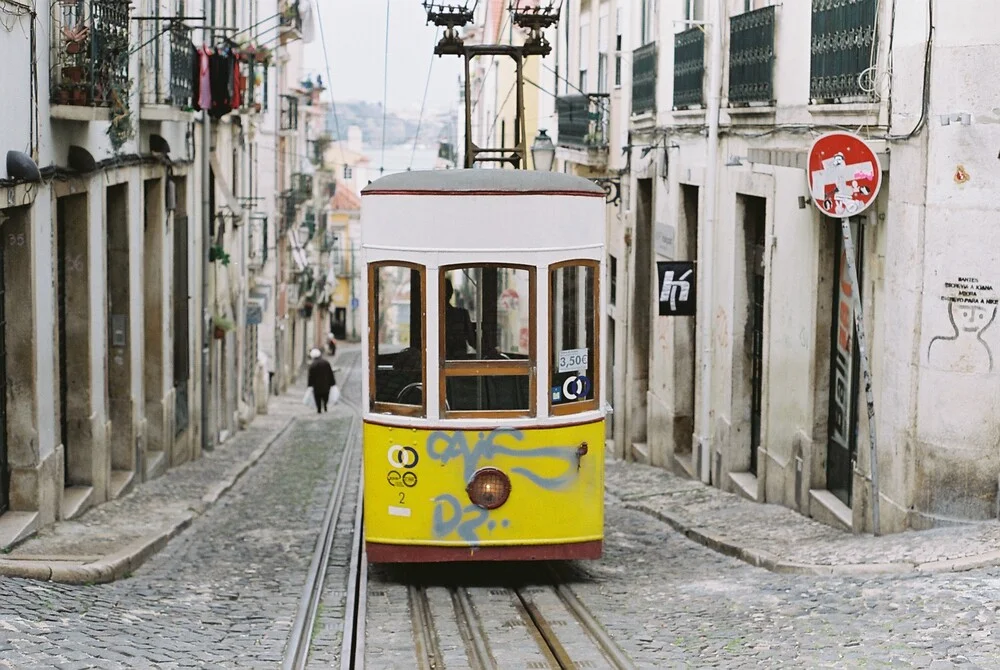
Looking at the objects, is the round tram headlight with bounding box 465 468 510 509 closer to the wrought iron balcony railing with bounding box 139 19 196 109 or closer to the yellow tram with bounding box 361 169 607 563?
the yellow tram with bounding box 361 169 607 563

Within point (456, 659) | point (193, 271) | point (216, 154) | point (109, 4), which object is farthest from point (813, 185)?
point (216, 154)

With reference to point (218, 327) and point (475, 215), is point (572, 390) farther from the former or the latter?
point (218, 327)

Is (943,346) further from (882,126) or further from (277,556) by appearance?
(277,556)

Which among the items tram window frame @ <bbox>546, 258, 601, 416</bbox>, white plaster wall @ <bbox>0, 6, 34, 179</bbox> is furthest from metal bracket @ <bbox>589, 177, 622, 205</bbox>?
tram window frame @ <bbox>546, 258, 601, 416</bbox>

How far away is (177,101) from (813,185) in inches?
356

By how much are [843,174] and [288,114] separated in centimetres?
3574

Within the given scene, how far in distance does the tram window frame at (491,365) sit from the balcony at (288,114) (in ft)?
112

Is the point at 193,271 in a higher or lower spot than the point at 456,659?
higher

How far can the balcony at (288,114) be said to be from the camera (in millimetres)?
43531

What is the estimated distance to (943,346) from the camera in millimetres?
9984

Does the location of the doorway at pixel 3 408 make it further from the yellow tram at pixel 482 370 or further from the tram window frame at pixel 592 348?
the tram window frame at pixel 592 348

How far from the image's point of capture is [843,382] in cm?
1245

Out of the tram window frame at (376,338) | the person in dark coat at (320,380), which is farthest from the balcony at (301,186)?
the tram window frame at (376,338)

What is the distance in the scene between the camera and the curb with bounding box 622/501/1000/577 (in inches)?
352
